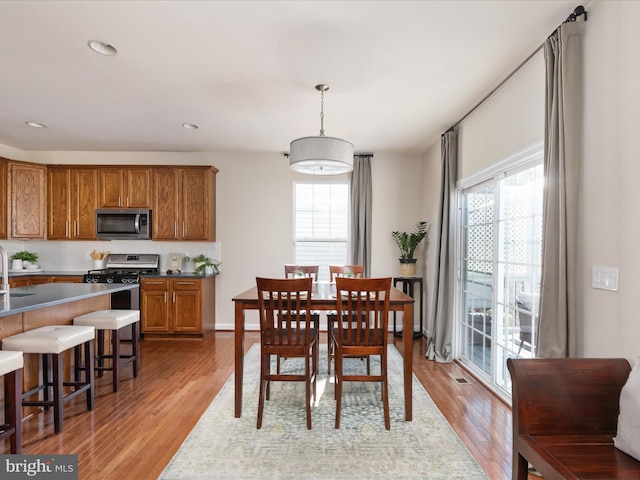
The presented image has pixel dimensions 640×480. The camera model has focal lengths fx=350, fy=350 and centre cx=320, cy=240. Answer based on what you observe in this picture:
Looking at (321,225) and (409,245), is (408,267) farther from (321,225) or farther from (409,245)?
(321,225)

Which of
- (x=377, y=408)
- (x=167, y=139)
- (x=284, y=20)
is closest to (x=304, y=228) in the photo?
(x=167, y=139)

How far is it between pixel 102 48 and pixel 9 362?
2.14m

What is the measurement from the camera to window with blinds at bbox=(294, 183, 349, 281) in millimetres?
5449

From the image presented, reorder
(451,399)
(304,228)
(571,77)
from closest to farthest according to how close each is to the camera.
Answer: (571,77)
(451,399)
(304,228)

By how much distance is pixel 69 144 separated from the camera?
502 cm

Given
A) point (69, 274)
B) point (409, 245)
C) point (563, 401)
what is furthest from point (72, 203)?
point (563, 401)

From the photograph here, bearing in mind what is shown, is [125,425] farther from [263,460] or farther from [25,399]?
[263,460]

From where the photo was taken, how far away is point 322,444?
2.30 meters

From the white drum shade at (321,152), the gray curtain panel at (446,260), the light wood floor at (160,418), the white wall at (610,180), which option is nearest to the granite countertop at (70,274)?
the light wood floor at (160,418)

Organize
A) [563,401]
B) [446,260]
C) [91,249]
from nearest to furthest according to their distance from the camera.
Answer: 1. [563,401]
2. [446,260]
3. [91,249]

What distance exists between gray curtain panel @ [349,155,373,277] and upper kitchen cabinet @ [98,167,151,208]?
3025mm

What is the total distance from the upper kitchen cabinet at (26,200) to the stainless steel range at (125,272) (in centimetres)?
102

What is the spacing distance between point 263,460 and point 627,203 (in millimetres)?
2438

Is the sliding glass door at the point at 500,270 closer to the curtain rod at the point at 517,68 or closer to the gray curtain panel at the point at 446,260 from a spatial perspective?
the gray curtain panel at the point at 446,260
